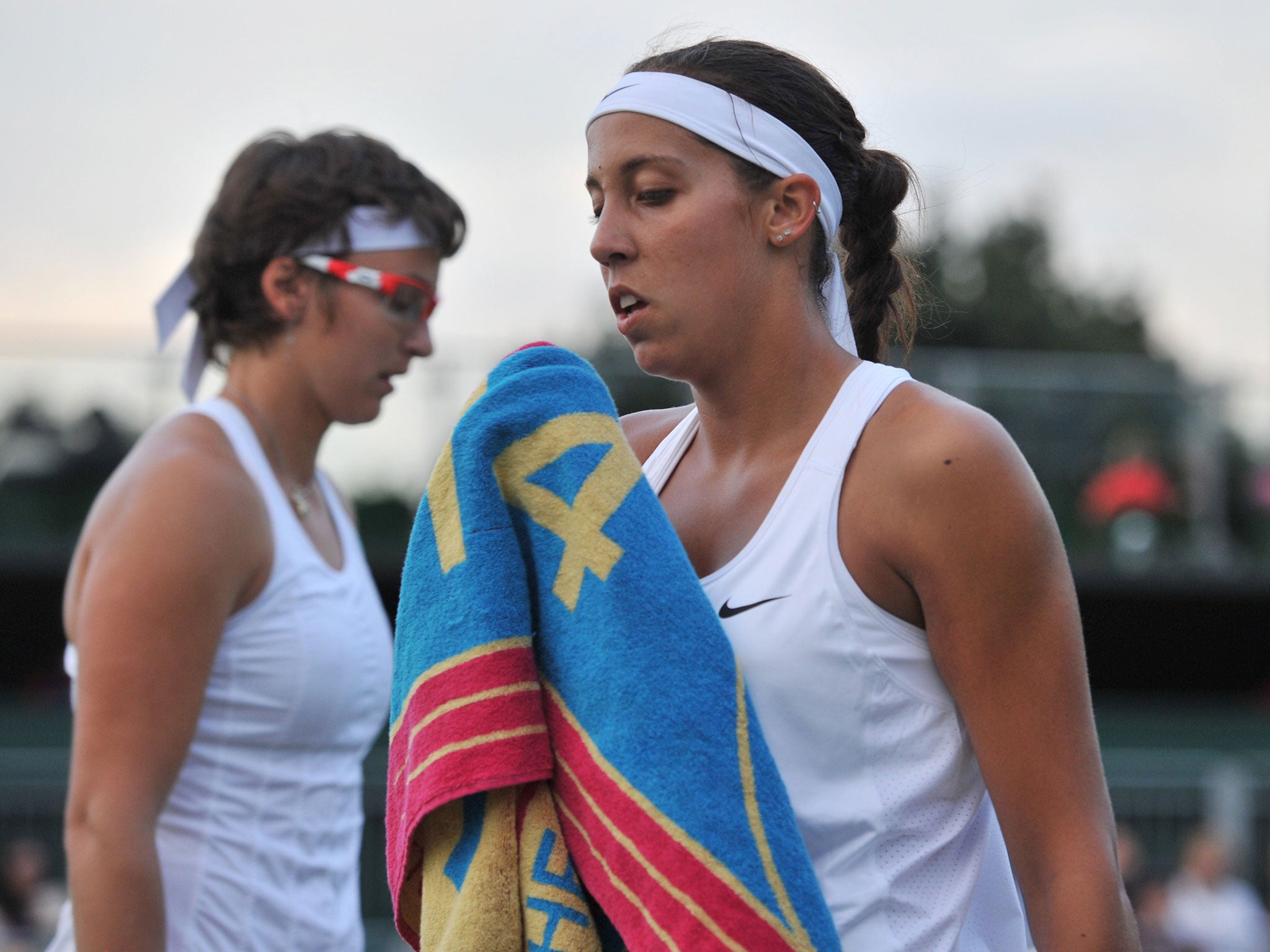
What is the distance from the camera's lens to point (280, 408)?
9.93 feet

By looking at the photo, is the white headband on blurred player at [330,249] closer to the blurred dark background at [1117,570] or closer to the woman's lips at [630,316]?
the woman's lips at [630,316]

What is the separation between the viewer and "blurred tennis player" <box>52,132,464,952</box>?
95.3 inches

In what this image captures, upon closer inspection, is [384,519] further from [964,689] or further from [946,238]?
[946,238]

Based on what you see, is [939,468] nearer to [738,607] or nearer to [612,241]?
[738,607]

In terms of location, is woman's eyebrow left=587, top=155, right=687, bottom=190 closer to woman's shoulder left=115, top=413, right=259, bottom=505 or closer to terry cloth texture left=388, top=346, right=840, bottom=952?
terry cloth texture left=388, top=346, right=840, bottom=952

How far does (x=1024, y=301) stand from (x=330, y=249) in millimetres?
42173

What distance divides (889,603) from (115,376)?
11282 millimetres

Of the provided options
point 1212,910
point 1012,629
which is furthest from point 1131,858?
point 1012,629

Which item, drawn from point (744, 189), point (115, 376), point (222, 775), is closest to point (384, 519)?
point (115, 376)

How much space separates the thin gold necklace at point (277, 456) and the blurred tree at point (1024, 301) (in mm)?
39555

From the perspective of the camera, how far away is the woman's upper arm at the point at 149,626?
2.40m

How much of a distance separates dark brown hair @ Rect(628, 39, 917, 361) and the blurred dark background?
25.1ft

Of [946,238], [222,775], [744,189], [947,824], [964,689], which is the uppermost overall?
[744,189]

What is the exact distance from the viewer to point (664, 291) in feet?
6.51
